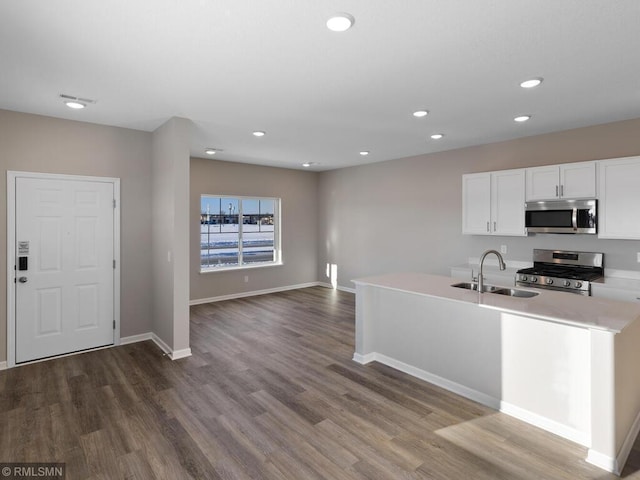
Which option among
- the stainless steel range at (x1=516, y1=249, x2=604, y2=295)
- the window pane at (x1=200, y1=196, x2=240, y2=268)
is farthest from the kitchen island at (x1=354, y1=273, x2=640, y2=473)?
the window pane at (x1=200, y1=196, x2=240, y2=268)

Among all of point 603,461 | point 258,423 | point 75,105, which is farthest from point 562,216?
point 75,105

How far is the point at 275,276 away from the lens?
25.0ft

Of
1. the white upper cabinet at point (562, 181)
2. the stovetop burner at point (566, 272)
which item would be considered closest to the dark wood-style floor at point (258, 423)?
the stovetop burner at point (566, 272)

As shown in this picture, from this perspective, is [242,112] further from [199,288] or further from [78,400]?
[199,288]

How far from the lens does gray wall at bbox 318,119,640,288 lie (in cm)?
424

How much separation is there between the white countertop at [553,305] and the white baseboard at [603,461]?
0.77 metres

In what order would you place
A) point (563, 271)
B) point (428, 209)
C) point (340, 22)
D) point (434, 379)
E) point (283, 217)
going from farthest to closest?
1. point (283, 217)
2. point (428, 209)
3. point (563, 271)
4. point (434, 379)
5. point (340, 22)

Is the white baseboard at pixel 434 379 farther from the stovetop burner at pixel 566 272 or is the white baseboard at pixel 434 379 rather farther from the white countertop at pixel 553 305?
the stovetop burner at pixel 566 272

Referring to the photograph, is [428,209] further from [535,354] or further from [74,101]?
[74,101]

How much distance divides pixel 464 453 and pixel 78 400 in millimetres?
3050

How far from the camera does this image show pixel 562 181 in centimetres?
419

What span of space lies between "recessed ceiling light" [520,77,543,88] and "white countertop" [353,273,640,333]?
5.80ft

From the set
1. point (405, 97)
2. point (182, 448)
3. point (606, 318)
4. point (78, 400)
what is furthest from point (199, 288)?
point (606, 318)

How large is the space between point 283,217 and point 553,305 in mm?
5708
